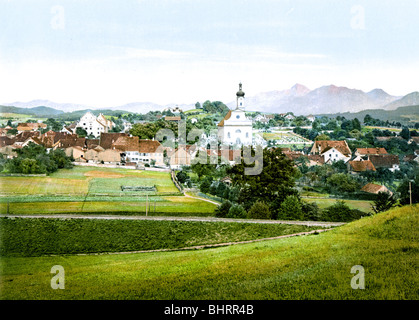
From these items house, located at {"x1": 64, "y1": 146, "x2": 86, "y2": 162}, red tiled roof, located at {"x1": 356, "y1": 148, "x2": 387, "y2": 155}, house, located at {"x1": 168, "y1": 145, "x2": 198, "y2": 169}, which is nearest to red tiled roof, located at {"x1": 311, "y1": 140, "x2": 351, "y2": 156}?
red tiled roof, located at {"x1": 356, "y1": 148, "x2": 387, "y2": 155}

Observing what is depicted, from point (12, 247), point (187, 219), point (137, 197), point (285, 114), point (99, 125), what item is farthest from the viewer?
point (285, 114)

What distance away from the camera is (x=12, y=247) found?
9656 mm

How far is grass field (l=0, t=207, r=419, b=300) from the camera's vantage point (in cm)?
508

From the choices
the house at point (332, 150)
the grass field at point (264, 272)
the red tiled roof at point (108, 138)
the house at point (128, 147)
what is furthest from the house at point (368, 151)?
the grass field at point (264, 272)

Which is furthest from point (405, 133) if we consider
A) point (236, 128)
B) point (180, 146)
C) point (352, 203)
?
point (180, 146)

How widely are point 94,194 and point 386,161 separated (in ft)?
41.2

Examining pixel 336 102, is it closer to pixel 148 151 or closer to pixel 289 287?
pixel 148 151

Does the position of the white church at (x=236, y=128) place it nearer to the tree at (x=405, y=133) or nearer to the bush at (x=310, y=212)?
the bush at (x=310, y=212)

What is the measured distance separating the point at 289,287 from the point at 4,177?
1267 cm

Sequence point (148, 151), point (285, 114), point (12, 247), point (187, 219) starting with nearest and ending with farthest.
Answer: point (12, 247) → point (187, 219) → point (148, 151) → point (285, 114)

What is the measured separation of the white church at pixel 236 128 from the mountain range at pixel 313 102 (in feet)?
2.03

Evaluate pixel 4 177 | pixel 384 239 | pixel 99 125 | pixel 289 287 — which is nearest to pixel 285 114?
pixel 99 125

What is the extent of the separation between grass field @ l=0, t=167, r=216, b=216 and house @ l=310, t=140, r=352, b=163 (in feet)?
25.5

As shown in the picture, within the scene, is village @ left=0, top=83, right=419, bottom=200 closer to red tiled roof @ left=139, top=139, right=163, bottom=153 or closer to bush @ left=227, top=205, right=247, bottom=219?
red tiled roof @ left=139, top=139, right=163, bottom=153
